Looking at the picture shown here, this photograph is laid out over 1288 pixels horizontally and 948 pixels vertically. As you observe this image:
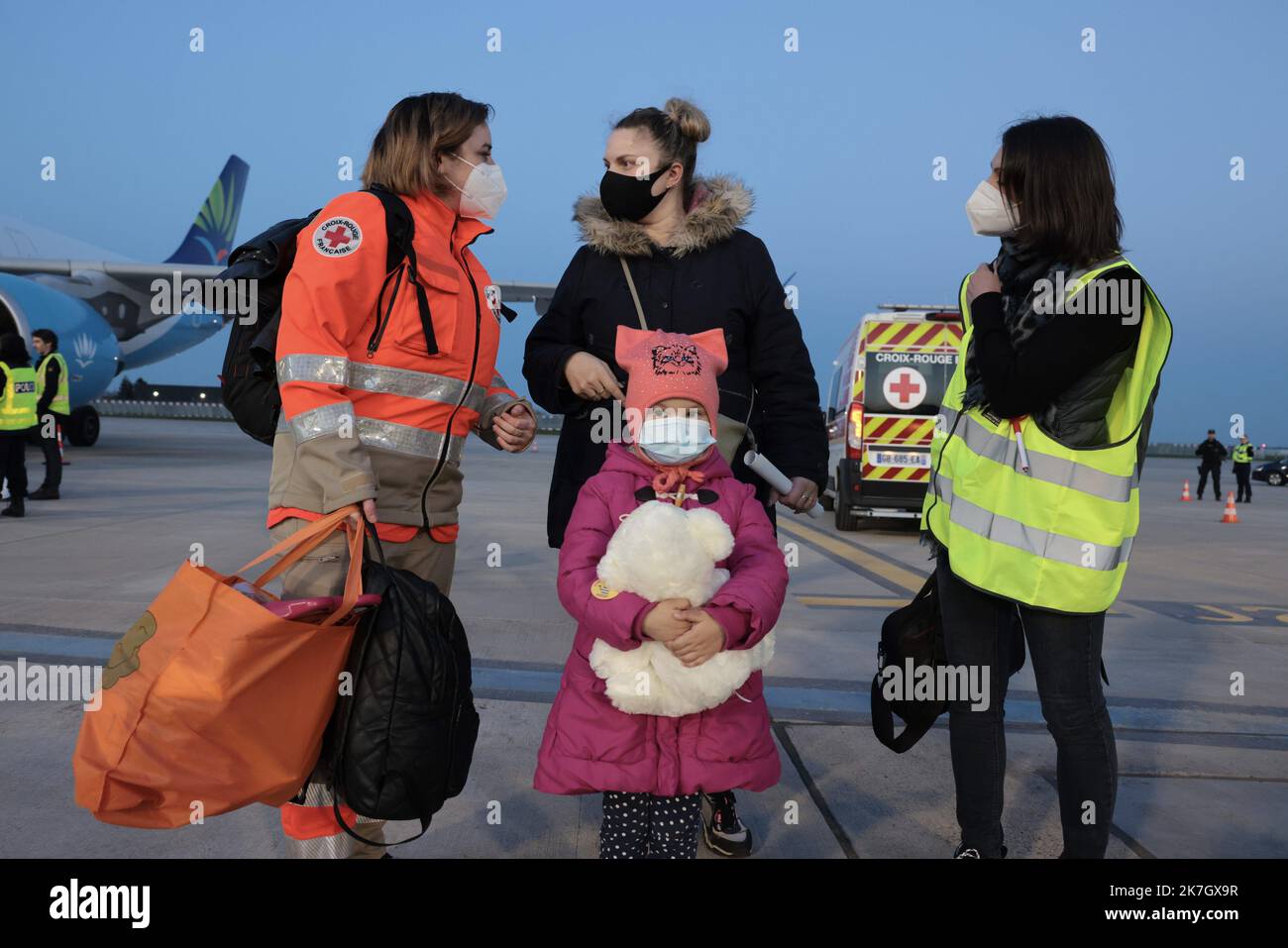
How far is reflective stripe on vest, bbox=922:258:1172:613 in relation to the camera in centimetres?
226

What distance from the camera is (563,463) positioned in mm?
2914

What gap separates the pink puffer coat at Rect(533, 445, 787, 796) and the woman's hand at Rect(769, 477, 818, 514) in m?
0.28

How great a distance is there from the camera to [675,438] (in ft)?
7.75

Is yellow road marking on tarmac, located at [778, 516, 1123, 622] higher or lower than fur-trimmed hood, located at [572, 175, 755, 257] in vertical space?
lower

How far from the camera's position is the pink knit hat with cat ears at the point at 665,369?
2379 millimetres

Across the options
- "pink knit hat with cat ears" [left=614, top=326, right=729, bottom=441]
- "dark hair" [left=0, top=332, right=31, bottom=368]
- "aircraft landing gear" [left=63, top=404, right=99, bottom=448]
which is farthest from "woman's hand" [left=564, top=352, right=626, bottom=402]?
"aircraft landing gear" [left=63, top=404, right=99, bottom=448]

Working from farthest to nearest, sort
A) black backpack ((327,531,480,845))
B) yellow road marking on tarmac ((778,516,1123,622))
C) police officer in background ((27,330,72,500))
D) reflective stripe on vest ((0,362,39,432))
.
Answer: police officer in background ((27,330,72,500)), reflective stripe on vest ((0,362,39,432)), yellow road marking on tarmac ((778,516,1123,622)), black backpack ((327,531,480,845))

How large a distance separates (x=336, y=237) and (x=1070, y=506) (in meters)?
1.72

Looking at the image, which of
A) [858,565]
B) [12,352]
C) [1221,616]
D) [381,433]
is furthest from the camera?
[12,352]

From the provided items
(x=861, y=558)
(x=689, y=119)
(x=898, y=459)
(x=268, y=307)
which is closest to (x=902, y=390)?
(x=898, y=459)

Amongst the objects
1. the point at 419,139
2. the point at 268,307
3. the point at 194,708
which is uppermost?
the point at 419,139

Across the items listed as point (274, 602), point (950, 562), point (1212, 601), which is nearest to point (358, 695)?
point (274, 602)

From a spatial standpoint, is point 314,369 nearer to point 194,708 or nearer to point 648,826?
point 194,708

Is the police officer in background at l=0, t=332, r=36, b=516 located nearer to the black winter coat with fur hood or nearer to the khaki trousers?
the black winter coat with fur hood
